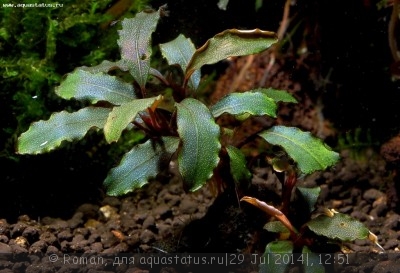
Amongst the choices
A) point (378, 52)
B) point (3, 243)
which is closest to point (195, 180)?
point (3, 243)

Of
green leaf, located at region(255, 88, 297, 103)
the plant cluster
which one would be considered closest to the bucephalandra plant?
green leaf, located at region(255, 88, 297, 103)

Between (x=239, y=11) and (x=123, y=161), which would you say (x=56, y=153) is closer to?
(x=123, y=161)

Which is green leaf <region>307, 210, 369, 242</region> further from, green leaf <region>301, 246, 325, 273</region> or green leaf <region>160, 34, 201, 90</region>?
green leaf <region>160, 34, 201, 90</region>

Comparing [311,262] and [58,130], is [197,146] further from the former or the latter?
[311,262]

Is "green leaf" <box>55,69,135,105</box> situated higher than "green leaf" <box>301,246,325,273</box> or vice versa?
"green leaf" <box>55,69,135,105</box>

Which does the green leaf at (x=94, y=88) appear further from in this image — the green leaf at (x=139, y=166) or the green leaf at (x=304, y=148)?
the green leaf at (x=304, y=148)

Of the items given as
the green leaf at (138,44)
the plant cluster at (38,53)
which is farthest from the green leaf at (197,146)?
the plant cluster at (38,53)
